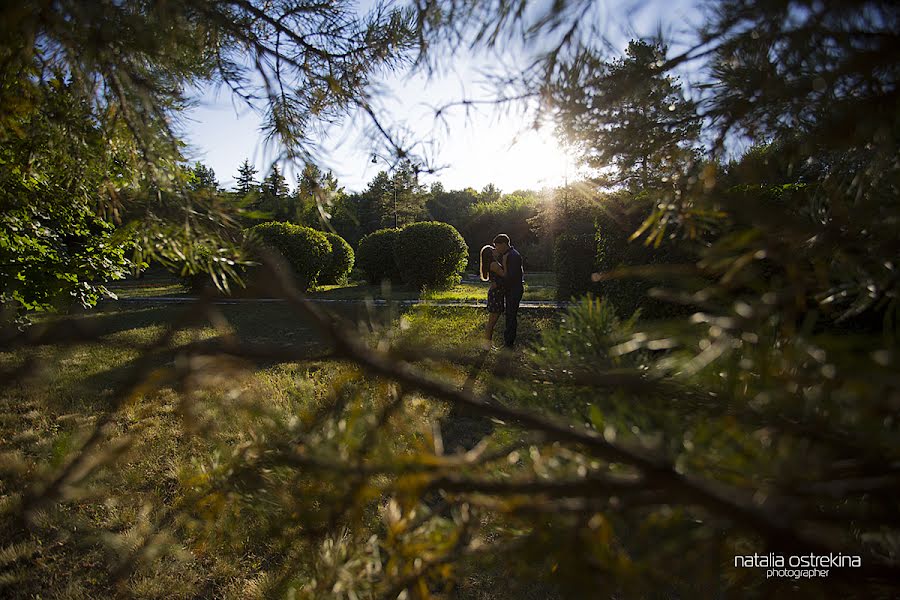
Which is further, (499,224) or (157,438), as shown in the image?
(499,224)

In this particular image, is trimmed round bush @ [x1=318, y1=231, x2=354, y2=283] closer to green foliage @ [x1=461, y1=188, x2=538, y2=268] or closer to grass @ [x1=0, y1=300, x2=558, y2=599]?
grass @ [x1=0, y1=300, x2=558, y2=599]

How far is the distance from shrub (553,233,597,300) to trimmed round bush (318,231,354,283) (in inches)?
356

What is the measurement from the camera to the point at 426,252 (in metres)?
Answer: 16.1

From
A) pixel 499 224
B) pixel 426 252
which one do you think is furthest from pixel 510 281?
pixel 499 224

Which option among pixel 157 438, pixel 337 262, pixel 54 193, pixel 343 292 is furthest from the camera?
pixel 337 262

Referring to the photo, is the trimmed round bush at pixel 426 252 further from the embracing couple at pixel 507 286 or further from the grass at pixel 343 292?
the embracing couple at pixel 507 286

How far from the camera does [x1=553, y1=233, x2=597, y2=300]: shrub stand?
38.2 ft

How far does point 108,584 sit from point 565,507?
3.16 m

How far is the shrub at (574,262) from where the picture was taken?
38.2 feet

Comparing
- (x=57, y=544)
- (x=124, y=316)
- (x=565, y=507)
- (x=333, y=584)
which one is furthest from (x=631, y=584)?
(x=124, y=316)

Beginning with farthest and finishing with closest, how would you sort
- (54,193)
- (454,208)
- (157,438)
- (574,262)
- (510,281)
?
1. (454,208)
2. (574,262)
3. (510,281)
4. (157,438)
5. (54,193)

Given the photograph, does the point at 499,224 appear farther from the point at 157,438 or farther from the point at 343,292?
the point at 157,438

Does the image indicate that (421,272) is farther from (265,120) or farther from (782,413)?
(782,413)

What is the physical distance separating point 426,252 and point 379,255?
9.73ft
